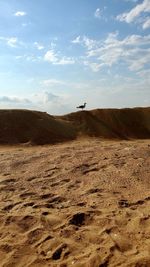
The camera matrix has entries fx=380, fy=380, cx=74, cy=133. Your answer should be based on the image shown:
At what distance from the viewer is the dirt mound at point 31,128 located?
1672cm

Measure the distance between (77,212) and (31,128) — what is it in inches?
493

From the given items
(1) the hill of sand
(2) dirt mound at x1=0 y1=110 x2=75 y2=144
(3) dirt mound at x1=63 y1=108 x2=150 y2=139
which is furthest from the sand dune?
(3) dirt mound at x1=63 y1=108 x2=150 y2=139

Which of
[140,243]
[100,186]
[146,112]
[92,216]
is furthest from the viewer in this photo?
[146,112]

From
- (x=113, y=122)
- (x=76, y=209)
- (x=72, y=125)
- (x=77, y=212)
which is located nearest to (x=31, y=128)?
(x=72, y=125)

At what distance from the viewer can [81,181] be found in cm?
741

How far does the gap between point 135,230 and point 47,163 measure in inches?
175

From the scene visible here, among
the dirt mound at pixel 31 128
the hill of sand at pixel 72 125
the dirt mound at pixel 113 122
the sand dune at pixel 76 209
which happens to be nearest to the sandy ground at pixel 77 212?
the sand dune at pixel 76 209

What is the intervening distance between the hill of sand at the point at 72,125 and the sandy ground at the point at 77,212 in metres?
7.93

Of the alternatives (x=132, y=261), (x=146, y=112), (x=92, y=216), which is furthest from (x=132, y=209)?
(x=146, y=112)

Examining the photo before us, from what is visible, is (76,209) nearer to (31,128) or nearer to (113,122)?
(31,128)

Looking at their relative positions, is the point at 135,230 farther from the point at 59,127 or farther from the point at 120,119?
the point at 120,119

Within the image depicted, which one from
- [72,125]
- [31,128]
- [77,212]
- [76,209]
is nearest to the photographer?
[77,212]

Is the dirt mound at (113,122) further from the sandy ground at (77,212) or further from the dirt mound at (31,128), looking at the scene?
the sandy ground at (77,212)

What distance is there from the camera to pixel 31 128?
1805 cm
